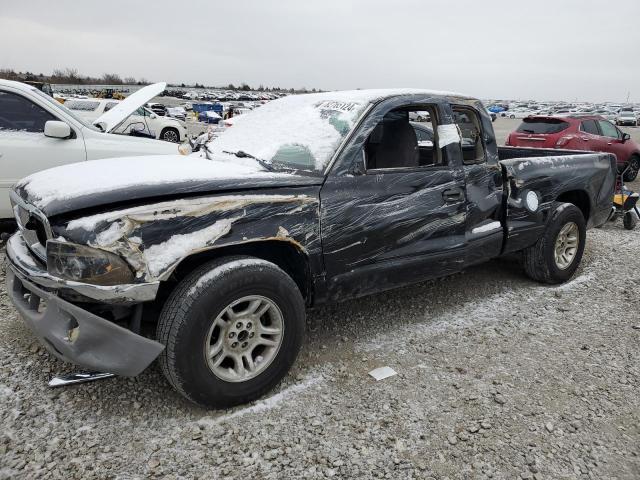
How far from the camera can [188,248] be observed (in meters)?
2.42

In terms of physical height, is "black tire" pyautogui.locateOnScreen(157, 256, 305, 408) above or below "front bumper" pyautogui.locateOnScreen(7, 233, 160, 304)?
below

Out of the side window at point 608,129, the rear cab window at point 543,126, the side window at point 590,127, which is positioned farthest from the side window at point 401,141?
the side window at point 608,129

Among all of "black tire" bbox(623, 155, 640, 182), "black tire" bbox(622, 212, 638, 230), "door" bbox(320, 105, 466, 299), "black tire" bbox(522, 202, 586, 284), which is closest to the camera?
"door" bbox(320, 105, 466, 299)

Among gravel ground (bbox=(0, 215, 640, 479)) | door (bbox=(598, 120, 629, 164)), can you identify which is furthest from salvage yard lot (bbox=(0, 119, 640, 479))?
door (bbox=(598, 120, 629, 164))

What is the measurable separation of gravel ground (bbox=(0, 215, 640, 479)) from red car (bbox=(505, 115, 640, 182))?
7935mm

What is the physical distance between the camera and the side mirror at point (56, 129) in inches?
202

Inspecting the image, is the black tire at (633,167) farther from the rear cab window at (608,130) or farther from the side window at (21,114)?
the side window at (21,114)

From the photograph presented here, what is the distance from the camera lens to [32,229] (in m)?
2.82

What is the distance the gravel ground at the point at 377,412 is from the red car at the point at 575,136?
26.0 feet

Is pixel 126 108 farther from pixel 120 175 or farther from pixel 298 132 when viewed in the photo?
pixel 120 175

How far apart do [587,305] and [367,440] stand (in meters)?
2.81

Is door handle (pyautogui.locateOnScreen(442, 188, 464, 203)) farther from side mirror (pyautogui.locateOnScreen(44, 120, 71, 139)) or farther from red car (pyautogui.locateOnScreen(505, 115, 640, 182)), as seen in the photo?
red car (pyautogui.locateOnScreen(505, 115, 640, 182))

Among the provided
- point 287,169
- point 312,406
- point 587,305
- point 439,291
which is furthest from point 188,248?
point 587,305

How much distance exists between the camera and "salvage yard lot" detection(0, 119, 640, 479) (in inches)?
91.9
